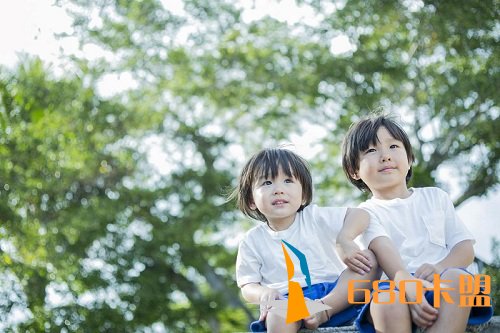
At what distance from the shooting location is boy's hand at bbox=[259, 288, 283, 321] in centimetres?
266

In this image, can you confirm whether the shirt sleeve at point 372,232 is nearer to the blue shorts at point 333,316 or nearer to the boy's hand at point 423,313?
the blue shorts at point 333,316

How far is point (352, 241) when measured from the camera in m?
2.78

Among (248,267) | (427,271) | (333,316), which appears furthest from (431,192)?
(248,267)

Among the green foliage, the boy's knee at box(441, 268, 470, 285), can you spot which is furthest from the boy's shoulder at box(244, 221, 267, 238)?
the green foliage

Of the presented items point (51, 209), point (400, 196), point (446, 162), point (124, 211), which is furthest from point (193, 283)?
point (400, 196)

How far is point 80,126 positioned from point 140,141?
3.17 ft

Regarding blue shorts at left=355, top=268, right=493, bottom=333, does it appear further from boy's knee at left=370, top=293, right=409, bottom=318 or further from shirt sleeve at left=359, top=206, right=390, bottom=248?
shirt sleeve at left=359, top=206, right=390, bottom=248

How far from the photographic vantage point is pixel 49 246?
888 centimetres

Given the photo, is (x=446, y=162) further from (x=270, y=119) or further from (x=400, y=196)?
(x=400, y=196)

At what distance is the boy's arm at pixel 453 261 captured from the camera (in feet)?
8.78

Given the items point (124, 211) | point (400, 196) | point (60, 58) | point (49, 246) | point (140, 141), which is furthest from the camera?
point (140, 141)

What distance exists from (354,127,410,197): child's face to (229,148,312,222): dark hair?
219 millimetres

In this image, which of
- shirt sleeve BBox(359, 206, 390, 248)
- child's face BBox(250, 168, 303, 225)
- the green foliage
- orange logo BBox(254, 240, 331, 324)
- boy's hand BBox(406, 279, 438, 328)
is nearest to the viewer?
boy's hand BBox(406, 279, 438, 328)

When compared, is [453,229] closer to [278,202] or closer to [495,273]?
[278,202]
